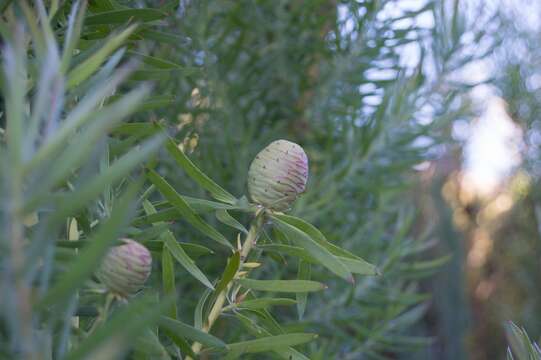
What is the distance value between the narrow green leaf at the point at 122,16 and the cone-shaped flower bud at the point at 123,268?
82mm

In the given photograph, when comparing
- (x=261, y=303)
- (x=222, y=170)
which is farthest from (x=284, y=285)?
(x=222, y=170)

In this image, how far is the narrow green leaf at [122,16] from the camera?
0.20m

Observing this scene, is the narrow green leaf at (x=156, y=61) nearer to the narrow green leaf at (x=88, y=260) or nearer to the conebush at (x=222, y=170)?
the conebush at (x=222, y=170)

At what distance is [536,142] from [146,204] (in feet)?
4.07

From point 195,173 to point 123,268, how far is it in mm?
42

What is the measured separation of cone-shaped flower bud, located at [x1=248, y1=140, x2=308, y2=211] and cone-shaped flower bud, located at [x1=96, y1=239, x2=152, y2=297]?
0.05 metres

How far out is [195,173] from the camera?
0.18 metres

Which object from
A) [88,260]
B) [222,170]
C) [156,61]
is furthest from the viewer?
[222,170]

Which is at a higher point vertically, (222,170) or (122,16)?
(122,16)

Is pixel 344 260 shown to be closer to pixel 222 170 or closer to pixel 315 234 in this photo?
Answer: pixel 315 234

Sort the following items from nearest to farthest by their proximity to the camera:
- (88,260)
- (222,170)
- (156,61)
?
(88,260)
(156,61)
(222,170)

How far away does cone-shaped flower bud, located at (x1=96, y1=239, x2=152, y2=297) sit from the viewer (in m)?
0.15

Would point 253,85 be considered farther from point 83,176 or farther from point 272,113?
point 83,176

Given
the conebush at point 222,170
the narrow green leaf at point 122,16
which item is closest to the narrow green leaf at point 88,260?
the conebush at point 222,170
